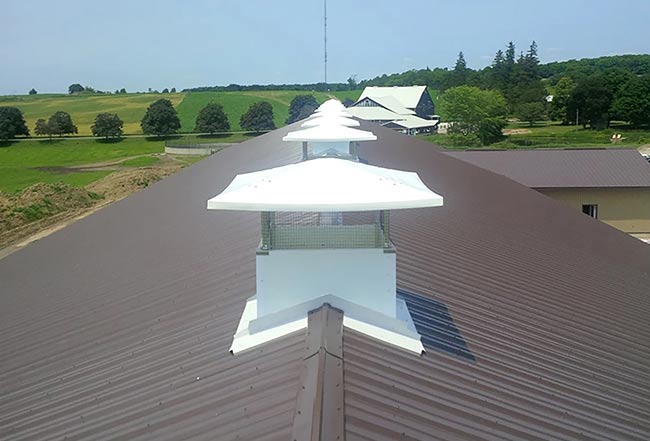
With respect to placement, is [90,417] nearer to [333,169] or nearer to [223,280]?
[333,169]

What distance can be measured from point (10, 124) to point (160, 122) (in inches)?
614

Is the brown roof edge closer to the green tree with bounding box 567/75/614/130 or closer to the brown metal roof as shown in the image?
the brown metal roof

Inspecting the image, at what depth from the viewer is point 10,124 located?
7206cm

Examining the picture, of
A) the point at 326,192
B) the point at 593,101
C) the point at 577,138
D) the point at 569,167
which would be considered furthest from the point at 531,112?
the point at 326,192

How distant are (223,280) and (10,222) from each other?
80.0 feet

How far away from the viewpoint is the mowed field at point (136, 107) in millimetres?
83500

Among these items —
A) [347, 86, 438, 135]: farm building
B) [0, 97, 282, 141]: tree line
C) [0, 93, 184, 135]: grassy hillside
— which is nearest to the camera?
[347, 86, 438, 135]: farm building

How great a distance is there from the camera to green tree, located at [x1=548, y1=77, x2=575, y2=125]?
7062cm

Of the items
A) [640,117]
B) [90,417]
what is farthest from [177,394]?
[640,117]

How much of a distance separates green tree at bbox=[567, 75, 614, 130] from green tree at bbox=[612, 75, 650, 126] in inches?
53.0

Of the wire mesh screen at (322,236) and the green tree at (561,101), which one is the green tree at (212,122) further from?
the wire mesh screen at (322,236)

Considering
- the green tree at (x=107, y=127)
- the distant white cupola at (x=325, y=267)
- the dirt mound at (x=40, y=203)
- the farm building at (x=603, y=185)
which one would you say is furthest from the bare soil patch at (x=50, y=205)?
the green tree at (x=107, y=127)

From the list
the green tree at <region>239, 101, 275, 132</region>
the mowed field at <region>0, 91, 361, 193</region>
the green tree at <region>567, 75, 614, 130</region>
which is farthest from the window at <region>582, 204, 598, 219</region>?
the green tree at <region>239, 101, 275, 132</region>

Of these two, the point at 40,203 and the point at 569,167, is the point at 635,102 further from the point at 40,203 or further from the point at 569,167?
the point at 40,203
